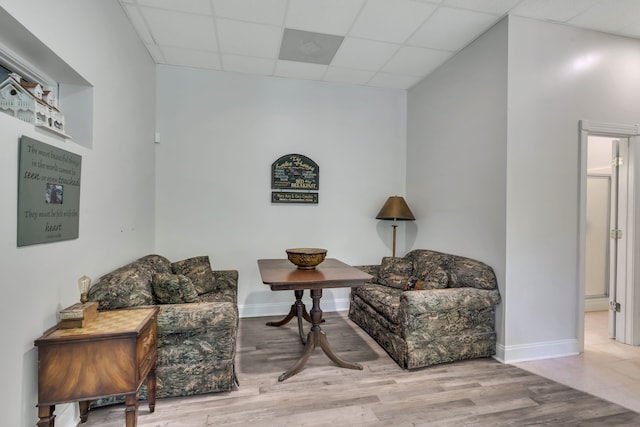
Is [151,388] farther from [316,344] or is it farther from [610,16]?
[610,16]

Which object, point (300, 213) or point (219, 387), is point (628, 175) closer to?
point (300, 213)

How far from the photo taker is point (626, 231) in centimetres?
303

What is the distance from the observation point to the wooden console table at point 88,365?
143cm

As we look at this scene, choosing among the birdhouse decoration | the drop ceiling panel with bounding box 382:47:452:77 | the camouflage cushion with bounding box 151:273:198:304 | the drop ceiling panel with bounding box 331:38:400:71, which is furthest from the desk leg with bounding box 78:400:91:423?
the drop ceiling panel with bounding box 382:47:452:77

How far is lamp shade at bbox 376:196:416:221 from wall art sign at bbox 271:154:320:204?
0.90 meters

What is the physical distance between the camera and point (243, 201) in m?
A: 3.83

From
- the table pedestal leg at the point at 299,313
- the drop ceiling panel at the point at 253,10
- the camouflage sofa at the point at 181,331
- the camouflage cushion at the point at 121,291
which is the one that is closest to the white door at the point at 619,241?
the table pedestal leg at the point at 299,313

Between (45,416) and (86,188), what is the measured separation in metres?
1.29

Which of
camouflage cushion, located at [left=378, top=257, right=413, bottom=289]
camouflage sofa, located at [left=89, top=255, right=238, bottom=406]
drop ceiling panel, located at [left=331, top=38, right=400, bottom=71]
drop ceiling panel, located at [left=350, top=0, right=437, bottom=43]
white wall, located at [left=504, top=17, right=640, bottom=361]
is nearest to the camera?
camouflage sofa, located at [left=89, top=255, right=238, bottom=406]

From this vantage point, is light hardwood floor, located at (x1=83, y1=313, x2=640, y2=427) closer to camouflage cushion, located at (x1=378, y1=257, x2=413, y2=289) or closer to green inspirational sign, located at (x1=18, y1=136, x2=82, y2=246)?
camouflage cushion, located at (x1=378, y1=257, x2=413, y2=289)

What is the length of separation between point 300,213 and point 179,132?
1765mm

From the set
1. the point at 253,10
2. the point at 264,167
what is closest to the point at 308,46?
the point at 253,10

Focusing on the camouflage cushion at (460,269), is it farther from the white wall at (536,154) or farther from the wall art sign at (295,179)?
the wall art sign at (295,179)

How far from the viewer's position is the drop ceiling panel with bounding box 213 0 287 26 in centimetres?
254
